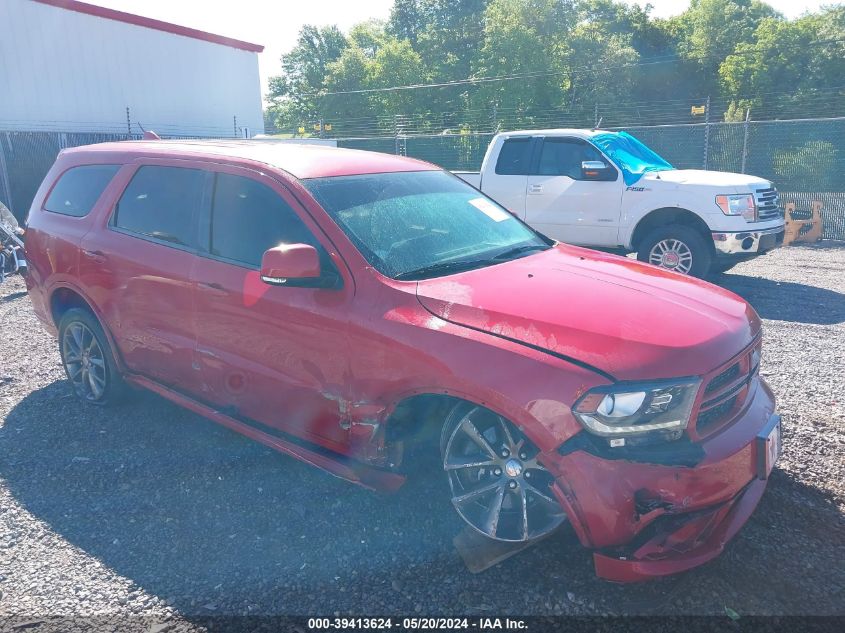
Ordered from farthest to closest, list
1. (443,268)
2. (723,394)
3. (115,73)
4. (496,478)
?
(115,73) < (443,268) < (496,478) < (723,394)

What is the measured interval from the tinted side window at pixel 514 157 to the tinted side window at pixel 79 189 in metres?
5.87

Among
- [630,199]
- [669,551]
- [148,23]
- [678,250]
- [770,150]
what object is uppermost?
[148,23]

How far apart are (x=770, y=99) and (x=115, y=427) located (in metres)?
37.9

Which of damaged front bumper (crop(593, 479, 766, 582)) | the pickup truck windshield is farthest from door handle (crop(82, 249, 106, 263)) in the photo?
damaged front bumper (crop(593, 479, 766, 582))

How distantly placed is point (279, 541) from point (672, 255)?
659 cm

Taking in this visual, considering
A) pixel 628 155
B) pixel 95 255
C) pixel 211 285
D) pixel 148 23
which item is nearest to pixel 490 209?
pixel 211 285

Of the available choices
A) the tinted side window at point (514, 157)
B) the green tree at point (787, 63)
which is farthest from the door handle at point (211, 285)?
the green tree at point (787, 63)

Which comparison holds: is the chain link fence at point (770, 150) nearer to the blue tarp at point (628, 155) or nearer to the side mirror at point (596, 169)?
the blue tarp at point (628, 155)

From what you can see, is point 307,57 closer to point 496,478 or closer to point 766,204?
point 766,204

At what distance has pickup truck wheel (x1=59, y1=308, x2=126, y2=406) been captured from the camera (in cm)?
454

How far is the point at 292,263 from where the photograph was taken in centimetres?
301

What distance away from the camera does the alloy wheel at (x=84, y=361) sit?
4.63m

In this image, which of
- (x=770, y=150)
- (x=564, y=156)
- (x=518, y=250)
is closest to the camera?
(x=518, y=250)

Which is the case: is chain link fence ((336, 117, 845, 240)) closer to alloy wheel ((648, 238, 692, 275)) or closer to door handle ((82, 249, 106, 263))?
alloy wheel ((648, 238, 692, 275))
